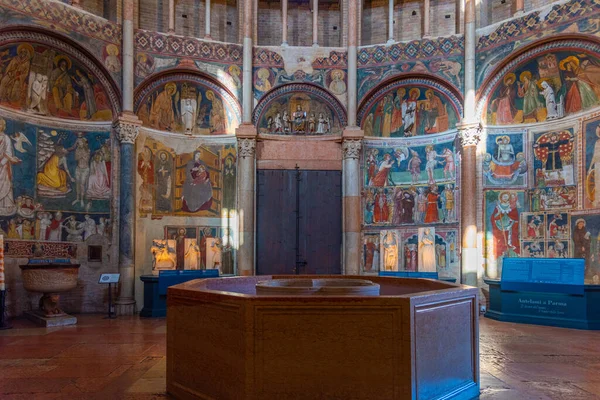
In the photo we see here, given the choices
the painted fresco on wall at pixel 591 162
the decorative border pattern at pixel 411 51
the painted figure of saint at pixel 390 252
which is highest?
the decorative border pattern at pixel 411 51

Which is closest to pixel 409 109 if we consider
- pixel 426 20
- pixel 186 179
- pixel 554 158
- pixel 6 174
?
pixel 426 20

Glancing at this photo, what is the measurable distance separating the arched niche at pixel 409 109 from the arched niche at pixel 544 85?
1029mm

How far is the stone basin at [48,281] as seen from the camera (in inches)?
419

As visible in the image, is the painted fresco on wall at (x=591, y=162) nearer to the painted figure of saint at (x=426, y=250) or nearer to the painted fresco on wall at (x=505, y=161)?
the painted fresco on wall at (x=505, y=161)

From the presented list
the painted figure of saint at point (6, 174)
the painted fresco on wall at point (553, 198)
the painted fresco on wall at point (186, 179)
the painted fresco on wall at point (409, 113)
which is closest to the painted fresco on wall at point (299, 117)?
the painted fresco on wall at point (409, 113)

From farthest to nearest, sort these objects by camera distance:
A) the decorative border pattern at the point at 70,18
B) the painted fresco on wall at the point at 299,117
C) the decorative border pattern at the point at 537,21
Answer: the painted fresco on wall at the point at 299,117 → the decorative border pattern at the point at 537,21 → the decorative border pattern at the point at 70,18

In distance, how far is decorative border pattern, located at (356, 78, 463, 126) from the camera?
46.3 ft

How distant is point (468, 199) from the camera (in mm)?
13547

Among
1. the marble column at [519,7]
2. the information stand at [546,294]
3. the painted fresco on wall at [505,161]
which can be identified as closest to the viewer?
the information stand at [546,294]

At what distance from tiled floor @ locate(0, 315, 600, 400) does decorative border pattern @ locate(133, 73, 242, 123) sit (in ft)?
21.8

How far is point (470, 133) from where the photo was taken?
1359 cm

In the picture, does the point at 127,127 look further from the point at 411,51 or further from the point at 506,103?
the point at 506,103

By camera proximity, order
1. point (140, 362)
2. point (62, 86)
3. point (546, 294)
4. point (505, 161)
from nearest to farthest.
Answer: point (140, 362) < point (546, 294) < point (62, 86) < point (505, 161)

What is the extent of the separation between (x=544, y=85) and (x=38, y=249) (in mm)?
14085
